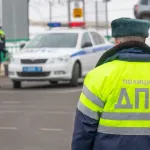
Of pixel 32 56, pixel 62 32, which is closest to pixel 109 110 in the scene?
pixel 32 56

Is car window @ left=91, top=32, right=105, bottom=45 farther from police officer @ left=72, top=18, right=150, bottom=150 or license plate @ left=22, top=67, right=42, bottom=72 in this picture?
police officer @ left=72, top=18, right=150, bottom=150

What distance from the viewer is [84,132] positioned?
3.53 metres

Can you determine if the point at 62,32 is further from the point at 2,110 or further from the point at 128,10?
the point at 128,10

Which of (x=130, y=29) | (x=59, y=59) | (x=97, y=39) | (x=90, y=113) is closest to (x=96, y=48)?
(x=97, y=39)

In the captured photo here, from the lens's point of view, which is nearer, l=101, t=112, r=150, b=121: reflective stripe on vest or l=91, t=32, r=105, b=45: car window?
l=101, t=112, r=150, b=121: reflective stripe on vest

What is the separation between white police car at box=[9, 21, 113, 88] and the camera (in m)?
16.8

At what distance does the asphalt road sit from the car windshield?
3.94ft

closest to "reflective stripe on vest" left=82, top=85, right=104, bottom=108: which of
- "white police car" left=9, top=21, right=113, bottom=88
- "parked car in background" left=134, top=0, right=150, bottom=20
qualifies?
"white police car" left=9, top=21, right=113, bottom=88

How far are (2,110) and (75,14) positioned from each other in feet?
50.4

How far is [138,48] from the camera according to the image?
365cm

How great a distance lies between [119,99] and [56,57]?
525 inches

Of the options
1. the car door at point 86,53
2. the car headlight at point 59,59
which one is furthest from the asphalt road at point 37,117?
the car door at point 86,53

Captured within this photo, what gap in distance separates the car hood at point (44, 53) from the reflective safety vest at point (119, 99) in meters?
13.3

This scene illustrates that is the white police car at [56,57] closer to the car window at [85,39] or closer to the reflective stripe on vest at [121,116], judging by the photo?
the car window at [85,39]
